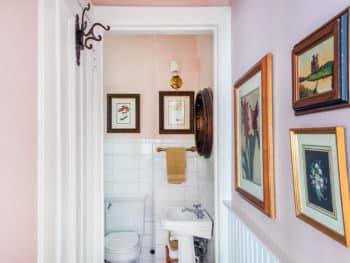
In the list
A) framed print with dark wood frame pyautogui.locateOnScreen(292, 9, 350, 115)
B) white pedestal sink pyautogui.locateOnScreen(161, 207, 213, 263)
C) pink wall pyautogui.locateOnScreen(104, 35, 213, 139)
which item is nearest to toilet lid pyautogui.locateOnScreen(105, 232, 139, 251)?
white pedestal sink pyautogui.locateOnScreen(161, 207, 213, 263)

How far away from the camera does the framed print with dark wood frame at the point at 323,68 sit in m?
0.67

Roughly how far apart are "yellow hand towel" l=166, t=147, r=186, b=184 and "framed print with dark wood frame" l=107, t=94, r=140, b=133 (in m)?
0.54

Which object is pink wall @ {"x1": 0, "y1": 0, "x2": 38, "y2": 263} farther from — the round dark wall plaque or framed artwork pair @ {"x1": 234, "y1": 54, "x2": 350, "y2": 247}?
the round dark wall plaque

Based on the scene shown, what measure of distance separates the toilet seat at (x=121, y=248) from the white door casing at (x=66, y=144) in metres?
0.86

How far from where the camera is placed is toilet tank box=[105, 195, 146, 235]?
3254mm

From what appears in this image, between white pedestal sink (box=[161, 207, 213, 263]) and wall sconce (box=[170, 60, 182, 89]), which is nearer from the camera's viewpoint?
white pedestal sink (box=[161, 207, 213, 263])

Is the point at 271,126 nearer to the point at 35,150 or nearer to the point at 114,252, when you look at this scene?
the point at 35,150

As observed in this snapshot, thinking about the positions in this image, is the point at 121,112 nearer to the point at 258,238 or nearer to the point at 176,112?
the point at 176,112

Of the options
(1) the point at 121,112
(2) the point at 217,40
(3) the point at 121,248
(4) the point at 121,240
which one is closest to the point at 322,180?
(2) the point at 217,40

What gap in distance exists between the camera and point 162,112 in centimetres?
341

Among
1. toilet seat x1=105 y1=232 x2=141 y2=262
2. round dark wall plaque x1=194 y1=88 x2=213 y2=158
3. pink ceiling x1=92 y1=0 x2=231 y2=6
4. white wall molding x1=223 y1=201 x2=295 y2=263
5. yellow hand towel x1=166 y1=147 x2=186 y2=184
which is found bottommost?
toilet seat x1=105 y1=232 x2=141 y2=262

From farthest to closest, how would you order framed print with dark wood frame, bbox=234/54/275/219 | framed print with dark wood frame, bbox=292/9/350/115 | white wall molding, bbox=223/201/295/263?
1. framed print with dark wood frame, bbox=234/54/275/219
2. white wall molding, bbox=223/201/295/263
3. framed print with dark wood frame, bbox=292/9/350/115

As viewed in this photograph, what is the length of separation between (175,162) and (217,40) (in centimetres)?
156

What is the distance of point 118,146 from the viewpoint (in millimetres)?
3410
